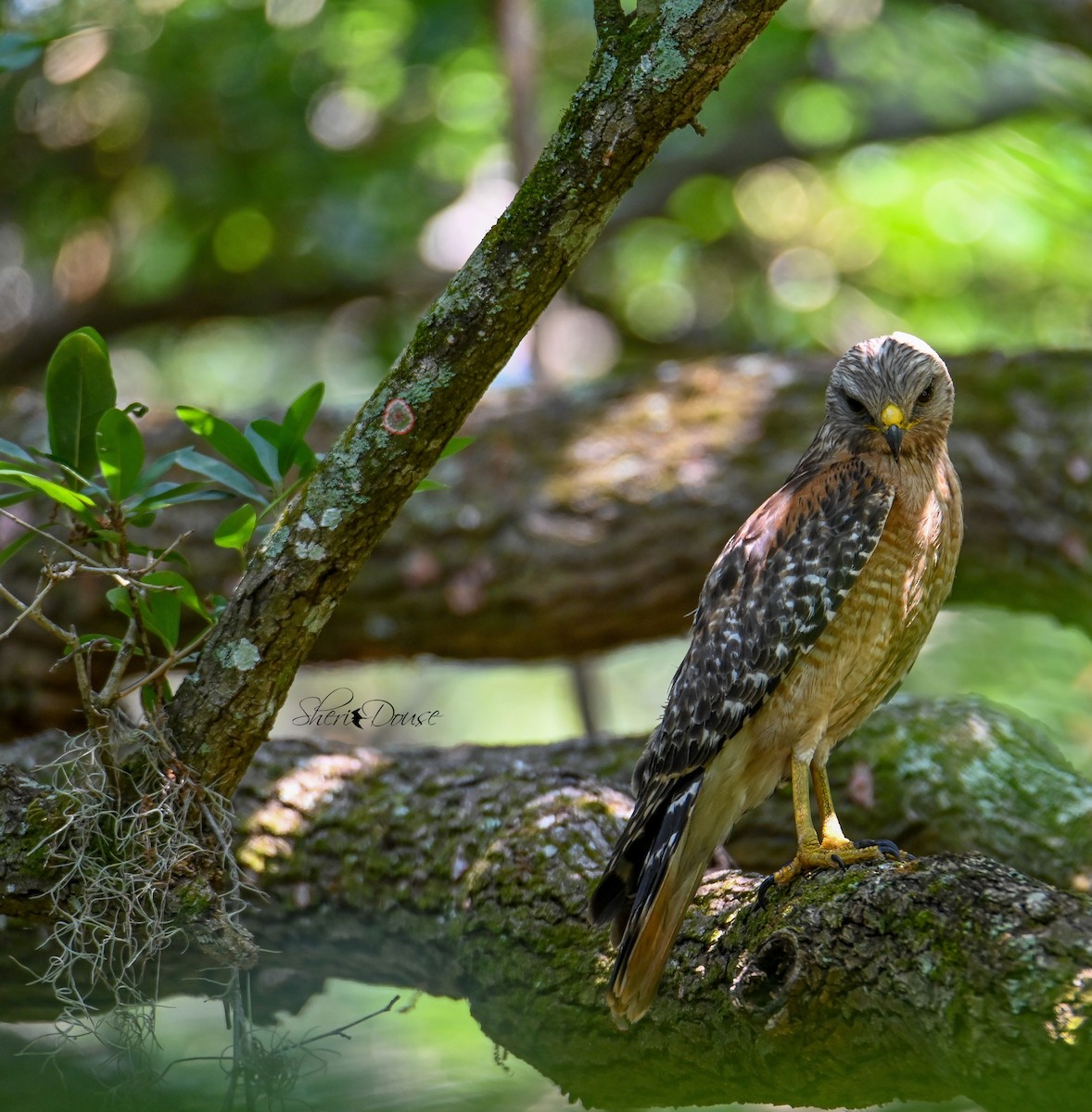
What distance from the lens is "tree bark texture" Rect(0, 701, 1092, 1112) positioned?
7.52ft

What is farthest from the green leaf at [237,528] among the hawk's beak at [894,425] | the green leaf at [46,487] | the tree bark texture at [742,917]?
the hawk's beak at [894,425]

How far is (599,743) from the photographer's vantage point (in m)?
4.57

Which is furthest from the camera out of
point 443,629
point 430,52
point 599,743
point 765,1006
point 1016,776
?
point 430,52

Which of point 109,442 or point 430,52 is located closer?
point 109,442

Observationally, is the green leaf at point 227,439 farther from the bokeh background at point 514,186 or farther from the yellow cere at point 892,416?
the bokeh background at point 514,186

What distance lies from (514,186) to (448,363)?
4537 mm

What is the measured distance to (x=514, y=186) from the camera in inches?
272

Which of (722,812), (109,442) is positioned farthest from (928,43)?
(109,442)

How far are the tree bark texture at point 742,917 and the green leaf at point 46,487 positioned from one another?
2.83ft

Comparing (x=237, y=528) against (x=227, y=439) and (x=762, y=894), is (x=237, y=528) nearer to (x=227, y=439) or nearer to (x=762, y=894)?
(x=227, y=439)

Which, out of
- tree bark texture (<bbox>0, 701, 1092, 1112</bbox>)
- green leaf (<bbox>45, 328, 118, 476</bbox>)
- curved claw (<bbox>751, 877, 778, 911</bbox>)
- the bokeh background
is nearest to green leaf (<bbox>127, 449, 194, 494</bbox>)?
green leaf (<bbox>45, 328, 118, 476</bbox>)

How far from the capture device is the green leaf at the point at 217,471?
3035 mm

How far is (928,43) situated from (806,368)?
2716 mm

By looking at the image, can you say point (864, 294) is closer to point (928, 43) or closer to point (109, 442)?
point (928, 43)
